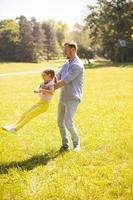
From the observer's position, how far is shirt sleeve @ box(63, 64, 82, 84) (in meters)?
7.82

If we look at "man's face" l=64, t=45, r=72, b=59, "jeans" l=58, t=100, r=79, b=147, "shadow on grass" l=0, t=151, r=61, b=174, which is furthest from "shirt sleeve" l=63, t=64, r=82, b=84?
"shadow on grass" l=0, t=151, r=61, b=174

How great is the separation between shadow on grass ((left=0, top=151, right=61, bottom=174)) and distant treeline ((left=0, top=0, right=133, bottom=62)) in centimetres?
3829

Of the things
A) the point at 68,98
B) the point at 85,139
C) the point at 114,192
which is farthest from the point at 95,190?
the point at 85,139

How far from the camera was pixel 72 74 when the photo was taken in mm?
7836

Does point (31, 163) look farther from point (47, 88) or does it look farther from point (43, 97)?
point (47, 88)

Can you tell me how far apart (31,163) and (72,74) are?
2.20m

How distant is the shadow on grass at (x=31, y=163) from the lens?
7.48 meters

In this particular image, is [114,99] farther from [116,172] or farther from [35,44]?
[35,44]

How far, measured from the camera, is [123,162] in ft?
25.0

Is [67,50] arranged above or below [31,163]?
above

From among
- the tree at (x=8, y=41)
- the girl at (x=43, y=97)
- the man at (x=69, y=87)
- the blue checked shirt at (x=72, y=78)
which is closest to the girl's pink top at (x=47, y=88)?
the girl at (x=43, y=97)

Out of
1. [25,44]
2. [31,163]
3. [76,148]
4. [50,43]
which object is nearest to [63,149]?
[76,148]

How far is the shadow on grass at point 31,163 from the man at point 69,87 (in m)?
0.45

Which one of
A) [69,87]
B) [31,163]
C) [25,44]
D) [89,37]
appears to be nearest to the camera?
[31,163]
